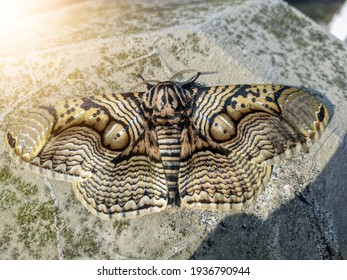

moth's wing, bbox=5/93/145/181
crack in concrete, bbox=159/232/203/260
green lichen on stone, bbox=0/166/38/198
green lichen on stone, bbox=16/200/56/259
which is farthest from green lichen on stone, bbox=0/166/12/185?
crack in concrete, bbox=159/232/203/260

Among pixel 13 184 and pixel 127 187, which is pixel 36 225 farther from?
pixel 127 187

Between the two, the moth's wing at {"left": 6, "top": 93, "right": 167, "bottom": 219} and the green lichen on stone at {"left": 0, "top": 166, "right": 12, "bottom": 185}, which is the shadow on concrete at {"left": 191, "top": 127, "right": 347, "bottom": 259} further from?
the green lichen on stone at {"left": 0, "top": 166, "right": 12, "bottom": 185}

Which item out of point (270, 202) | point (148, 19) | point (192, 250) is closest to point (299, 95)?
point (270, 202)

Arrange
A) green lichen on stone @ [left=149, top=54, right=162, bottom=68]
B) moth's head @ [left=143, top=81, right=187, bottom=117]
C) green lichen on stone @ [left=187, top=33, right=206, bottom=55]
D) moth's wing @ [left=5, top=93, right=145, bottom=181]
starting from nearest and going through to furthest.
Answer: moth's wing @ [left=5, top=93, right=145, bottom=181] → moth's head @ [left=143, top=81, right=187, bottom=117] → green lichen on stone @ [left=149, top=54, right=162, bottom=68] → green lichen on stone @ [left=187, top=33, right=206, bottom=55]

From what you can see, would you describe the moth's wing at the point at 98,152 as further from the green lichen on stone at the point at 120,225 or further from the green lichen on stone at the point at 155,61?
the green lichen on stone at the point at 155,61

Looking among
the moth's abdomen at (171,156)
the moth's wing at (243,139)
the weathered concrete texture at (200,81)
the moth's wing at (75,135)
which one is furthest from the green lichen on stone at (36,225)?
the moth's wing at (243,139)

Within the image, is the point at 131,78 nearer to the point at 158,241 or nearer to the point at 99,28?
the point at 99,28
